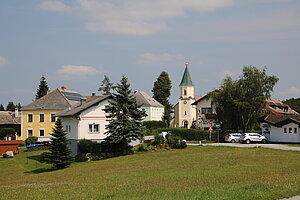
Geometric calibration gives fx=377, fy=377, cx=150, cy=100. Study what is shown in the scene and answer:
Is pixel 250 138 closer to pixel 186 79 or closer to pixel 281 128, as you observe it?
pixel 281 128

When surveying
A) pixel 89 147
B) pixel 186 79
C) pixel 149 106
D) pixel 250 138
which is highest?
pixel 186 79

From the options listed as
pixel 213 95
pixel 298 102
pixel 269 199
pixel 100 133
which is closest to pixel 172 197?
pixel 269 199

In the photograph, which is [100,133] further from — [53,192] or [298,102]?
[298,102]

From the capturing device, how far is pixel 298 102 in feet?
391

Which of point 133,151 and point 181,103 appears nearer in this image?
point 133,151

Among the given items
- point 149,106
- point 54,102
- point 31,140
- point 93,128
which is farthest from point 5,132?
point 149,106

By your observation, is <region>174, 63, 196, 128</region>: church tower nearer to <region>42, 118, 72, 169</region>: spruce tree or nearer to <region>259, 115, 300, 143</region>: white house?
<region>259, 115, 300, 143</region>: white house

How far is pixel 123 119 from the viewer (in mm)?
40781

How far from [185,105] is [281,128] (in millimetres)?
49231

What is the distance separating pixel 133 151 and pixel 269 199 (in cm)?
3049

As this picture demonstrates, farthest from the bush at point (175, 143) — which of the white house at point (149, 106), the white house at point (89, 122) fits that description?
the white house at point (149, 106)

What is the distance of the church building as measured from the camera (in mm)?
A: 97250

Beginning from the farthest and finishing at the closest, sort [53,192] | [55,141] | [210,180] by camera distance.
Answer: [55,141], [210,180], [53,192]

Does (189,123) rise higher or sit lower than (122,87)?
lower
